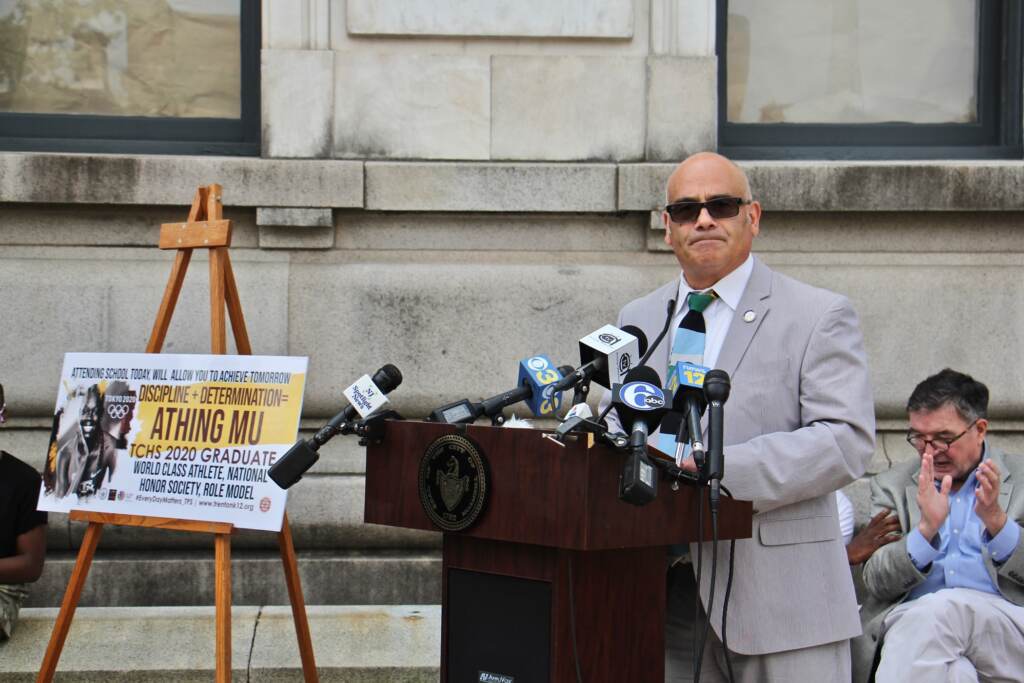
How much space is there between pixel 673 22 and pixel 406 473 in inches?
154

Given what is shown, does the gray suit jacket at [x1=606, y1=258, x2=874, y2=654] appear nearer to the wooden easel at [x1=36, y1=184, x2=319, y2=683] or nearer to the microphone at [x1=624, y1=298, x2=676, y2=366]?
the microphone at [x1=624, y1=298, x2=676, y2=366]

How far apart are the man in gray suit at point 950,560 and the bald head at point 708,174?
161 cm

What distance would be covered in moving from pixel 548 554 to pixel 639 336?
2.54 ft

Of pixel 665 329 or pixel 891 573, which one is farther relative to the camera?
pixel 891 573

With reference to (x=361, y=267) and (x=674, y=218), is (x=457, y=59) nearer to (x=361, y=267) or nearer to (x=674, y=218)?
(x=361, y=267)

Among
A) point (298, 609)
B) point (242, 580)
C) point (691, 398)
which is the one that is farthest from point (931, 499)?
point (242, 580)

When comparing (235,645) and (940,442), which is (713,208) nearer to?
(940,442)

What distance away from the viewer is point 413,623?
19.4 ft

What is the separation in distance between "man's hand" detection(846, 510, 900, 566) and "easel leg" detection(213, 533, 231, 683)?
8.23ft

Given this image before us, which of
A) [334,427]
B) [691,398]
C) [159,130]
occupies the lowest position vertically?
[334,427]

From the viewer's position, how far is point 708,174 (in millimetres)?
3695

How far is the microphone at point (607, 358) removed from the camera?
122 inches

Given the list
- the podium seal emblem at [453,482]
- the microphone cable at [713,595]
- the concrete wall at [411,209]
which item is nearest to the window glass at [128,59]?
the concrete wall at [411,209]

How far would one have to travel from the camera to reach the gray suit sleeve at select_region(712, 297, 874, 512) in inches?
132
